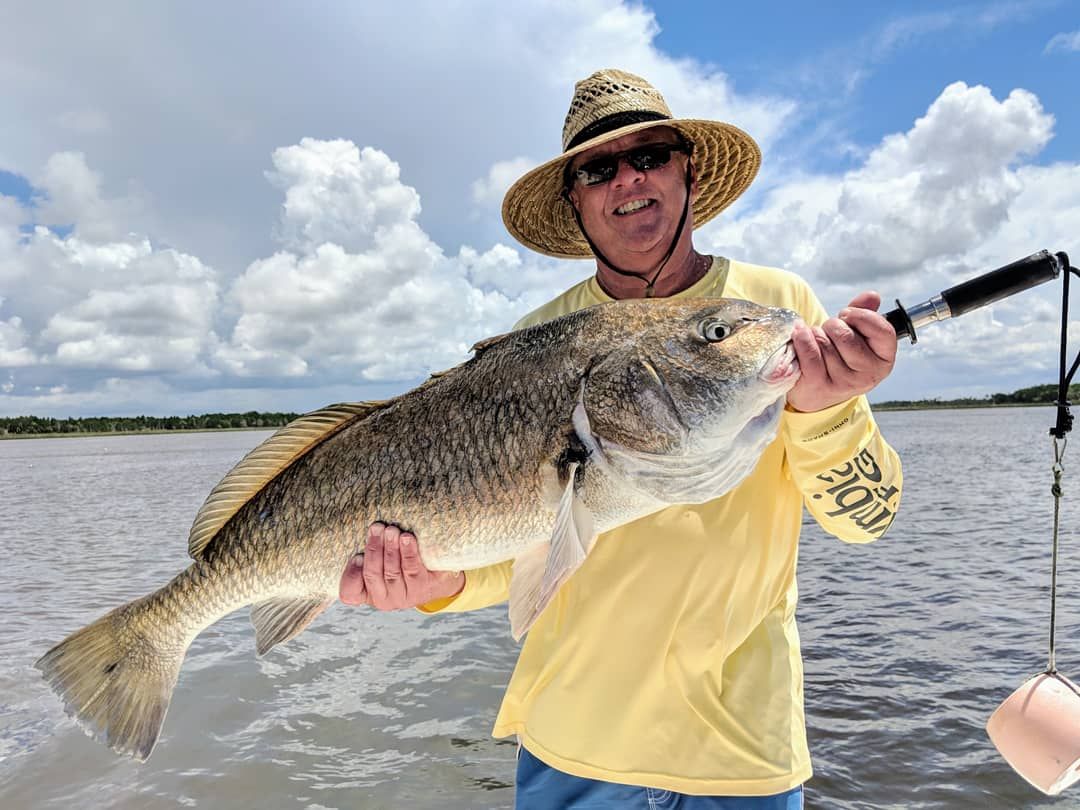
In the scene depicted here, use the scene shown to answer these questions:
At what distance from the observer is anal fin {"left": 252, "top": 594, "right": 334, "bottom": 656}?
9.05ft

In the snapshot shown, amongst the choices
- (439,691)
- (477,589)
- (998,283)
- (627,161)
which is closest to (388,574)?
(477,589)

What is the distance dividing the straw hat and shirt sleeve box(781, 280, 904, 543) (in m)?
1.32

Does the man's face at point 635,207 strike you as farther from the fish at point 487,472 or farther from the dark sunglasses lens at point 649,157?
the fish at point 487,472

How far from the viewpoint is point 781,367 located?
2.04m

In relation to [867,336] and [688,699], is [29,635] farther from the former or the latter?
[867,336]

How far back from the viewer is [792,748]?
2182 mm

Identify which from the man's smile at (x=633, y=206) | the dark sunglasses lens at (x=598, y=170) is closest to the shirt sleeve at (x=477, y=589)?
the man's smile at (x=633, y=206)

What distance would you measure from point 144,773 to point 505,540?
4.98m

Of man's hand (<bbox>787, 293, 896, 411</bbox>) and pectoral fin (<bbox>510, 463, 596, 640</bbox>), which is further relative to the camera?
pectoral fin (<bbox>510, 463, 596, 640</bbox>)

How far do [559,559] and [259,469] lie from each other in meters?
1.43

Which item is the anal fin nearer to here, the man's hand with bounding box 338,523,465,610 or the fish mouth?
the man's hand with bounding box 338,523,465,610

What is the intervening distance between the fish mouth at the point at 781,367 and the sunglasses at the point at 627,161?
3.75 ft

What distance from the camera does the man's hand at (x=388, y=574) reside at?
2473mm

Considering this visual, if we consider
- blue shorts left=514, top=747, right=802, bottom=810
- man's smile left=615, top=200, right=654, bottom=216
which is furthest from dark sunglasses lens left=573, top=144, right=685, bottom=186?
blue shorts left=514, top=747, right=802, bottom=810
